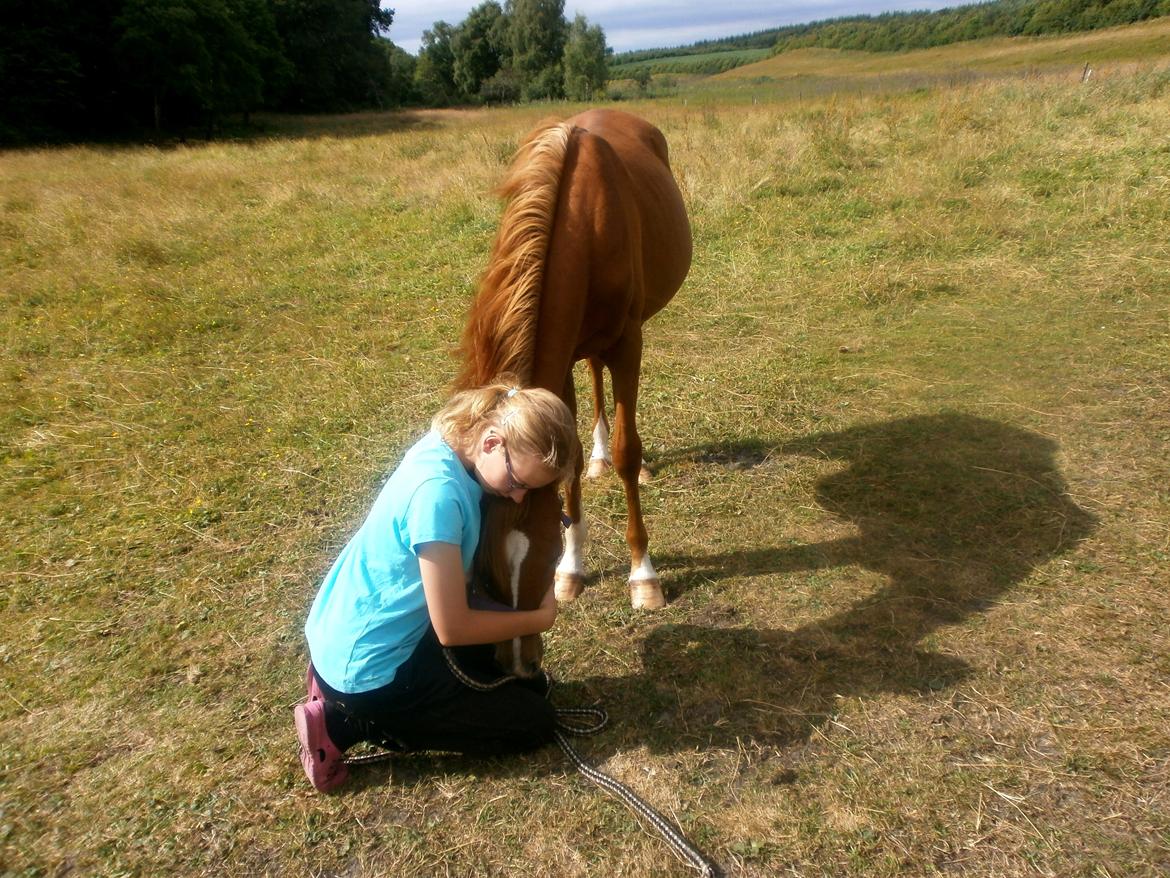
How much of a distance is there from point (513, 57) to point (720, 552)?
189 ft

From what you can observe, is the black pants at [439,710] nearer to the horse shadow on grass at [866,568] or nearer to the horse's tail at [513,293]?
the horse shadow on grass at [866,568]

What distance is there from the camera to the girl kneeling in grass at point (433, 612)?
1.93 meters

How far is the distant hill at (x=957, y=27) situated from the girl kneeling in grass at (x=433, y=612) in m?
56.7

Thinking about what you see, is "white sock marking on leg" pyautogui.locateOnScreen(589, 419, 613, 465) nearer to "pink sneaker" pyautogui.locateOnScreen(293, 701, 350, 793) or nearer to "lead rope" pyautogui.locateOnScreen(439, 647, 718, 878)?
"lead rope" pyautogui.locateOnScreen(439, 647, 718, 878)

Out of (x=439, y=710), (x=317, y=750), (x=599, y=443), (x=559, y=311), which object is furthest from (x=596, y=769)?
(x=599, y=443)

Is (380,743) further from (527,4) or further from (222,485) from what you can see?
(527,4)

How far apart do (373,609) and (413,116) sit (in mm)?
34388

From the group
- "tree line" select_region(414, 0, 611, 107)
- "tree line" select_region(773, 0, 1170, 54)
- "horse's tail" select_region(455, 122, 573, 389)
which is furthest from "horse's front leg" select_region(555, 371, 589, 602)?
"tree line" select_region(773, 0, 1170, 54)

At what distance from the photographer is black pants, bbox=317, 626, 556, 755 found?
2.12 meters

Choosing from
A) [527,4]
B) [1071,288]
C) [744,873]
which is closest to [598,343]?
[744,873]

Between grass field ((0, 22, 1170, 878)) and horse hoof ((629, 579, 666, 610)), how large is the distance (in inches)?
4.0

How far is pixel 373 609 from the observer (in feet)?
6.79

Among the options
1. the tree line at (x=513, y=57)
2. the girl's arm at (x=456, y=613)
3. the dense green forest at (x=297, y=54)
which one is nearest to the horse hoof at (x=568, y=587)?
the girl's arm at (x=456, y=613)

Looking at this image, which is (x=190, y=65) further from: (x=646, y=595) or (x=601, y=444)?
(x=646, y=595)
